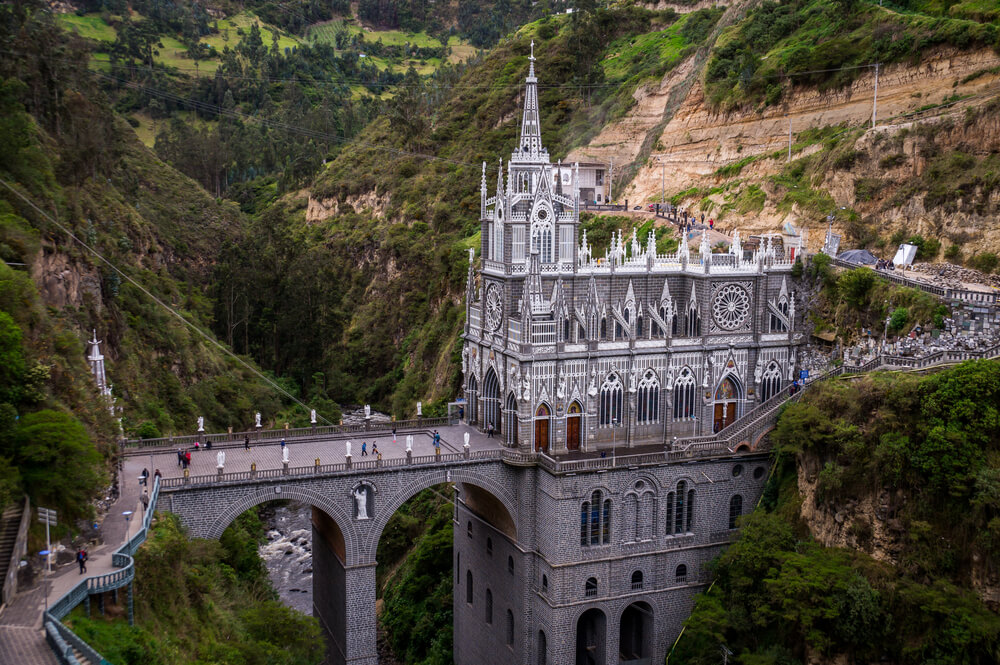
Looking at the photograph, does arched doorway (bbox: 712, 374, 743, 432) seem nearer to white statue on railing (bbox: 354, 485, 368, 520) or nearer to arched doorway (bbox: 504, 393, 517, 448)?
arched doorway (bbox: 504, 393, 517, 448)

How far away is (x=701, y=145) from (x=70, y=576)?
62.2m

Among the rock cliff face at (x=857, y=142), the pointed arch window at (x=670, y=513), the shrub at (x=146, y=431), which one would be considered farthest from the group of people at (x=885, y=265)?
the shrub at (x=146, y=431)

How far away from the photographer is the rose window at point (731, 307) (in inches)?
1964

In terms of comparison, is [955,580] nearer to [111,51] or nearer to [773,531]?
[773,531]

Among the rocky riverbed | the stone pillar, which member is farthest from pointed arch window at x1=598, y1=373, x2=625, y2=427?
the rocky riverbed

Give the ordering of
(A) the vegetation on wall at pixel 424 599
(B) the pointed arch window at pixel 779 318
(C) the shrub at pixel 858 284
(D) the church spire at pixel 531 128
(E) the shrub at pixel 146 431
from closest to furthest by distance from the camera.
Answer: (D) the church spire at pixel 531 128
(C) the shrub at pixel 858 284
(B) the pointed arch window at pixel 779 318
(E) the shrub at pixel 146 431
(A) the vegetation on wall at pixel 424 599

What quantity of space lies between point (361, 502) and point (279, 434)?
717cm

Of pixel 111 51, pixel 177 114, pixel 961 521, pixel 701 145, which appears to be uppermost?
pixel 111 51

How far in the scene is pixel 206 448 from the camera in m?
45.1

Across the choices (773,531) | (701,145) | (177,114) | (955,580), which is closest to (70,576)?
(773,531)

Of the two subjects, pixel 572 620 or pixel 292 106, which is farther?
pixel 292 106

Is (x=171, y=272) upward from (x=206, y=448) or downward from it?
upward

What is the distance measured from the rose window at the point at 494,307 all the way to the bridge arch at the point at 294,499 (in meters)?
12.6

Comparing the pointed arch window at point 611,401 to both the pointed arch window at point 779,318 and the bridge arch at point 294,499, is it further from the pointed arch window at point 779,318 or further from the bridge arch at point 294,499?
the bridge arch at point 294,499
